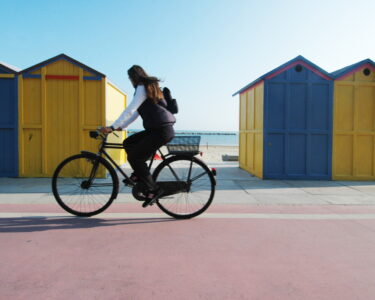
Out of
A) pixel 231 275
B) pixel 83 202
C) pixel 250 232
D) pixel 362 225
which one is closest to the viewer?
pixel 231 275

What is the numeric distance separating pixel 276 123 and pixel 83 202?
5.16 meters

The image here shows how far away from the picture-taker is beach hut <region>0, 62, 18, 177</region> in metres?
8.23

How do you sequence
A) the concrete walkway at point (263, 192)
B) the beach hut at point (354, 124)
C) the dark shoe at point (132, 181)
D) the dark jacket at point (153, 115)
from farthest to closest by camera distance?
the beach hut at point (354, 124)
the concrete walkway at point (263, 192)
the dark shoe at point (132, 181)
the dark jacket at point (153, 115)

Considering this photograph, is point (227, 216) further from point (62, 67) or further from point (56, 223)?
point (62, 67)

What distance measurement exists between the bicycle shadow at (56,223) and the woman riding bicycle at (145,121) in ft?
1.75

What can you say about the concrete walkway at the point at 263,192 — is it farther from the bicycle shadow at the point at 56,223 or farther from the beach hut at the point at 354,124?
the bicycle shadow at the point at 56,223

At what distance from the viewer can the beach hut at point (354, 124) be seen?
8.59m

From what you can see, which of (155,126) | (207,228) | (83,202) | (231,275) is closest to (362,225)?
(207,228)

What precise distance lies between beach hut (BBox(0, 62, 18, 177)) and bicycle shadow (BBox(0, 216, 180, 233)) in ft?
13.6

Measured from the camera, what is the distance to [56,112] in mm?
8297

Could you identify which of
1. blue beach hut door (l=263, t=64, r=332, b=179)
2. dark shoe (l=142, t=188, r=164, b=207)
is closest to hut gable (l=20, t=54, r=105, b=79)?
blue beach hut door (l=263, t=64, r=332, b=179)

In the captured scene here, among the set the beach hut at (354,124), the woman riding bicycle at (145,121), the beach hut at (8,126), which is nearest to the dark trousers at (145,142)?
the woman riding bicycle at (145,121)

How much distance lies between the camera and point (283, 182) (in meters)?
8.08

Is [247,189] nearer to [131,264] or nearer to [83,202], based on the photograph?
[83,202]
